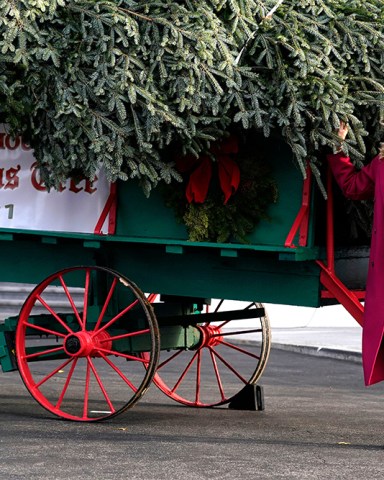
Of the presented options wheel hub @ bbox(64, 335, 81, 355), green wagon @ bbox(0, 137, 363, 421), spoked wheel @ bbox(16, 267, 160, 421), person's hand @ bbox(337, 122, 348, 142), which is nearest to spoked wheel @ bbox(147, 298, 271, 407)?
green wagon @ bbox(0, 137, 363, 421)

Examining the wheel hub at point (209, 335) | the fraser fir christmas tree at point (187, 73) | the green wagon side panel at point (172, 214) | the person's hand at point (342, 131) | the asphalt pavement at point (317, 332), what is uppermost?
the fraser fir christmas tree at point (187, 73)

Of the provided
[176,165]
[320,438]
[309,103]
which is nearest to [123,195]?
[176,165]

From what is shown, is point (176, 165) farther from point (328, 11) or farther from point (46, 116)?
point (328, 11)

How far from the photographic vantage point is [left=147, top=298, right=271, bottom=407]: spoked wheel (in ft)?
29.2

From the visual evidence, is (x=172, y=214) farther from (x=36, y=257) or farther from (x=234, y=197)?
(x=36, y=257)

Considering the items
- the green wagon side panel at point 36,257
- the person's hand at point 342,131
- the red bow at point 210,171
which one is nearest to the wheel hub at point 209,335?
the green wagon side panel at point 36,257

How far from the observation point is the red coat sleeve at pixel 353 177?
22.6ft

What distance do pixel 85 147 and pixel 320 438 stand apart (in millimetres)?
2215

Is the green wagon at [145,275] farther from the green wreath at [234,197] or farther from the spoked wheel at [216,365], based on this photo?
the spoked wheel at [216,365]

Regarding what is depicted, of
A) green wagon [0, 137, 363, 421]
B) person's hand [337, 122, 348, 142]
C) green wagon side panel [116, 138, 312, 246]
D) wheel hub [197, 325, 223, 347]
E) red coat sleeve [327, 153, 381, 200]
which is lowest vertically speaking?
wheel hub [197, 325, 223, 347]

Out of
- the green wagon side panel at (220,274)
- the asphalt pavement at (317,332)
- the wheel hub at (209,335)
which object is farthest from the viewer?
the asphalt pavement at (317,332)

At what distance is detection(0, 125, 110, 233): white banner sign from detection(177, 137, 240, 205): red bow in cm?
61

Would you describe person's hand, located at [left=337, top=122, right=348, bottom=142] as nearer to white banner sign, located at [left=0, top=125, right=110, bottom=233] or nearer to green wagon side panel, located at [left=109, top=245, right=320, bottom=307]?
green wagon side panel, located at [left=109, top=245, right=320, bottom=307]

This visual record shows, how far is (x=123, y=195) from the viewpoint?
25.7 feet
